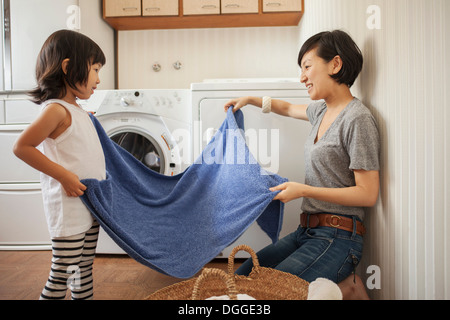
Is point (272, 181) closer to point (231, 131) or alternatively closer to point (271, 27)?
point (231, 131)

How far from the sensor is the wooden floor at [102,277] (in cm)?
128

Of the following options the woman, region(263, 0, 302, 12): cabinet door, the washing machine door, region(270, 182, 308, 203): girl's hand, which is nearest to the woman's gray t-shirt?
the woman

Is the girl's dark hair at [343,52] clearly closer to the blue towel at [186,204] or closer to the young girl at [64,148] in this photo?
the blue towel at [186,204]

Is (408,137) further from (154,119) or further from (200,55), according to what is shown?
(200,55)

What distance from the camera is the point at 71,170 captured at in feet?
2.87

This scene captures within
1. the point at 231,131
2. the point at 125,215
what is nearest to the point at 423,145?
the point at 231,131

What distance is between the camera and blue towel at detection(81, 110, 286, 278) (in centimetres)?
95

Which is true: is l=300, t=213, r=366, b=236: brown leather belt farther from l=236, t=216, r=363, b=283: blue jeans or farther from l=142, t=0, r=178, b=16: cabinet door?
l=142, t=0, r=178, b=16: cabinet door

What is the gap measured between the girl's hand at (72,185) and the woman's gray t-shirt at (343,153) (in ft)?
2.28

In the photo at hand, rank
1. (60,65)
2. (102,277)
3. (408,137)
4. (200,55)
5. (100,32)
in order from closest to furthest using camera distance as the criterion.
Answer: (408,137) → (60,65) → (102,277) → (100,32) → (200,55)

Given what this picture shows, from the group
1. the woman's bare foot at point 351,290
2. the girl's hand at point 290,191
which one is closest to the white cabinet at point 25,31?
the girl's hand at point 290,191

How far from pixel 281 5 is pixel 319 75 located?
1.38 m

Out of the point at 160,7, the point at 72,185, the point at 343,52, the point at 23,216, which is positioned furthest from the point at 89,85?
the point at 160,7

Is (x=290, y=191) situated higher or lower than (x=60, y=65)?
lower
